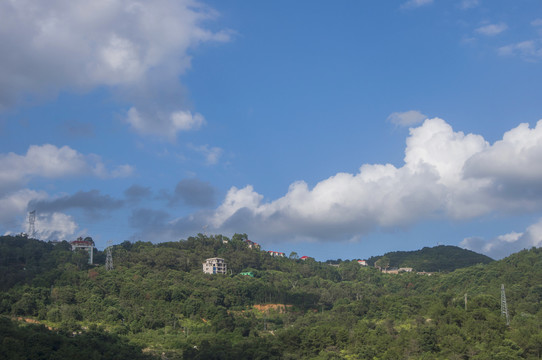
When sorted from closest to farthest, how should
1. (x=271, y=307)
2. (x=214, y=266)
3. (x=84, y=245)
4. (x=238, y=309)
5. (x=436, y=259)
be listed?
(x=238, y=309) < (x=271, y=307) < (x=214, y=266) < (x=84, y=245) < (x=436, y=259)

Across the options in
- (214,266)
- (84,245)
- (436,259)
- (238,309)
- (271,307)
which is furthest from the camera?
(436,259)

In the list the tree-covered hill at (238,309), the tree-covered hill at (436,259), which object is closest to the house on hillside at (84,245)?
the tree-covered hill at (238,309)

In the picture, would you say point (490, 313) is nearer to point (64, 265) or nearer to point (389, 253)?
point (64, 265)

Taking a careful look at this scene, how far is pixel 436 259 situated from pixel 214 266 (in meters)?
61.4

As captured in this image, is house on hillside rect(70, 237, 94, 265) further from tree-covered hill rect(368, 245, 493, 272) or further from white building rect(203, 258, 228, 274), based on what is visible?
tree-covered hill rect(368, 245, 493, 272)

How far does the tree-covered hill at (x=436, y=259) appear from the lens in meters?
119

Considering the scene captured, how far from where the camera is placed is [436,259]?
411 feet

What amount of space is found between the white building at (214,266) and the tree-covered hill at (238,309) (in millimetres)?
1475

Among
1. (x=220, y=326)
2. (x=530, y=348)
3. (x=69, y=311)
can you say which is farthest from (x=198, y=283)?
(x=530, y=348)

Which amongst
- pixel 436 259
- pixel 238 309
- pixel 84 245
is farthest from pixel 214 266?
pixel 436 259

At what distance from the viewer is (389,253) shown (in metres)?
146

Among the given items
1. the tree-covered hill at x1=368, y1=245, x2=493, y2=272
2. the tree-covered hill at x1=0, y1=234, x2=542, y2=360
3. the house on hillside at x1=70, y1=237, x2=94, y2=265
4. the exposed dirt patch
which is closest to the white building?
the tree-covered hill at x1=0, y1=234, x2=542, y2=360

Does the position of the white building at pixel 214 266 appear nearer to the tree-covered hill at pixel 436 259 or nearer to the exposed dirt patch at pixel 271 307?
the exposed dirt patch at pixel 271 307

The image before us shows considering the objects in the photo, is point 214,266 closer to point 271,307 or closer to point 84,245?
point 271,307
